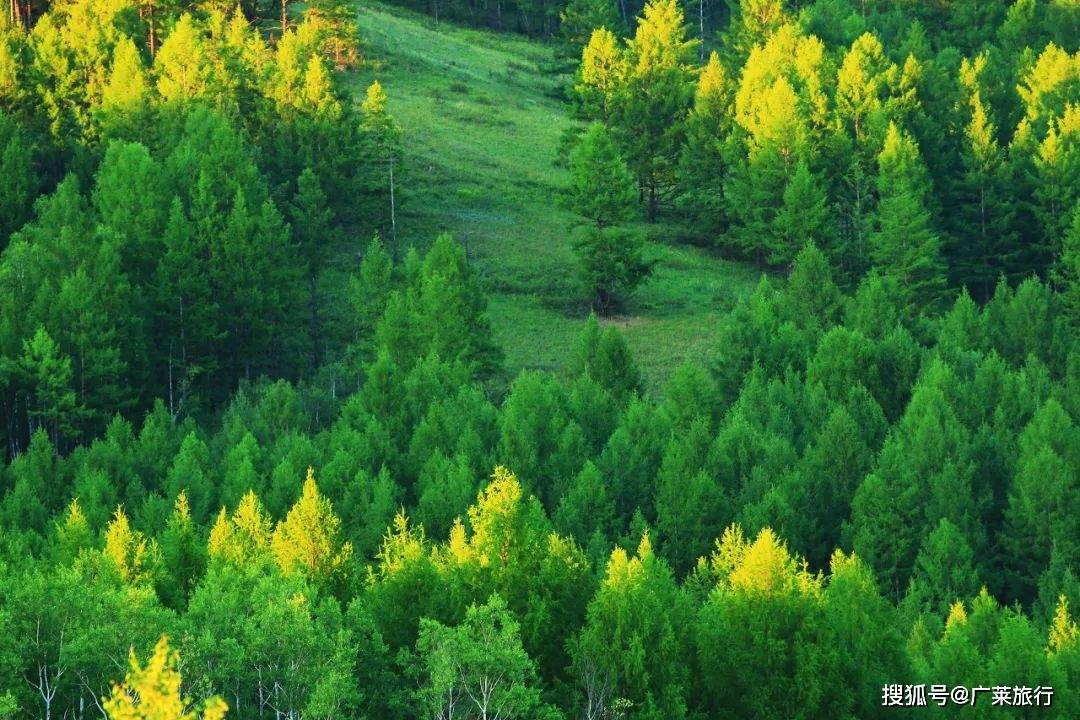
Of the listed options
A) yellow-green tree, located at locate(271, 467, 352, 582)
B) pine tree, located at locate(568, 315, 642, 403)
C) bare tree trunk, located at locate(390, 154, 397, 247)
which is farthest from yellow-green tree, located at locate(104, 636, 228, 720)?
bare tree trunk, located at locate(390, 154, 397, 247)

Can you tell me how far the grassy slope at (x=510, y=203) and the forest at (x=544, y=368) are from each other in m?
0.46

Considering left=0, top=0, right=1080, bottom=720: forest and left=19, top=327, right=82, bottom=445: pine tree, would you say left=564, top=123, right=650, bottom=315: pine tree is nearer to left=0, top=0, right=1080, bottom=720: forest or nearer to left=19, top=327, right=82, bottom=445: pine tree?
left=0, top=0, right=1080, bottom=720: forest

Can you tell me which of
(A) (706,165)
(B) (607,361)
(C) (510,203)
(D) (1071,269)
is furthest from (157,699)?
(C) (510,203)

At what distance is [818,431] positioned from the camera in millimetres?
112812

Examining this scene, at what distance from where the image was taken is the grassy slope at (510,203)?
436ft

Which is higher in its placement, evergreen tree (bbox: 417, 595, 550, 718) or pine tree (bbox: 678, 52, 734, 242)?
pine tree (bbox: 678, 52, 734, 242)

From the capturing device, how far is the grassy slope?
13300cm

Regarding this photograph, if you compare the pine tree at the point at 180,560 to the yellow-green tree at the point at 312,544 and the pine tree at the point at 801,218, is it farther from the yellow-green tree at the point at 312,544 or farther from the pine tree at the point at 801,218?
the pine tree at the point at 801,218

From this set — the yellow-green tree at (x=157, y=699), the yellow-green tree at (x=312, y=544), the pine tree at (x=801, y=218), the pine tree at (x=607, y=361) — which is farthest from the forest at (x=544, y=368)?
the yellow-green tree at (x=157, y=699)

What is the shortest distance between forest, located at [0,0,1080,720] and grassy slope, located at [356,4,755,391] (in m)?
0.46

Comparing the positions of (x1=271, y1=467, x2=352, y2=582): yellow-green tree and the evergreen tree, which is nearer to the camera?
the evergreen tree

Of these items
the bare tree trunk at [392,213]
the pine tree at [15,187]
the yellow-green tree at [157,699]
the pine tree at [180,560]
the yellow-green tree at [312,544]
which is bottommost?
the pine tree at [180,560]

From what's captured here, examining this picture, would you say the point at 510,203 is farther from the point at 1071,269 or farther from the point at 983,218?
the point at 1071,269

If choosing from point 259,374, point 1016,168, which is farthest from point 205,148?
point 1016,168
